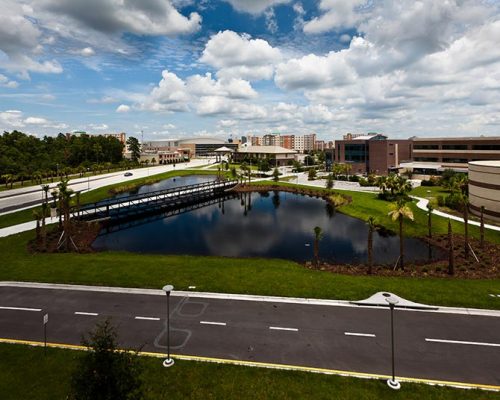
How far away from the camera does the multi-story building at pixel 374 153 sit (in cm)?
10900

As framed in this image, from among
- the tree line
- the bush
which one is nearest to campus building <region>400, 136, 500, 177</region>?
the bush

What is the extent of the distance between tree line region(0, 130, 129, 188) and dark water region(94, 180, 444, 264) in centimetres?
5665

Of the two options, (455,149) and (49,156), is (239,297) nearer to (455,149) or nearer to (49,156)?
(455,149)

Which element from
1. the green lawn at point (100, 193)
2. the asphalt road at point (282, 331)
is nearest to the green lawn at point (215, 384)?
the asphalt road at point (282, 331)

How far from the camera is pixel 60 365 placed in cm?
1609

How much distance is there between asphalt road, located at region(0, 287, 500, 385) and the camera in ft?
54.9

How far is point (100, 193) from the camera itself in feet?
261

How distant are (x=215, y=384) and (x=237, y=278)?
42.8 feet

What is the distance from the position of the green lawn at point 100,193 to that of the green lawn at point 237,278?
60.0 feet

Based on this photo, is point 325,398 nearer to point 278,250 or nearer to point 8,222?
point 278,250

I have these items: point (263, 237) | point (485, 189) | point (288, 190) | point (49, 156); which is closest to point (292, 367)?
point (263, 237)

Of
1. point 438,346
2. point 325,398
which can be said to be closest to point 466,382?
point 438,346

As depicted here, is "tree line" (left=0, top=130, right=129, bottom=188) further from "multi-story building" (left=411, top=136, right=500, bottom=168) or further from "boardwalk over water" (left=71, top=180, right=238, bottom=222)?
"multi-story building" (left=411, top=136, right=500, bottom=168)

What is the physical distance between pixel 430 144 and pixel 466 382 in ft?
341
